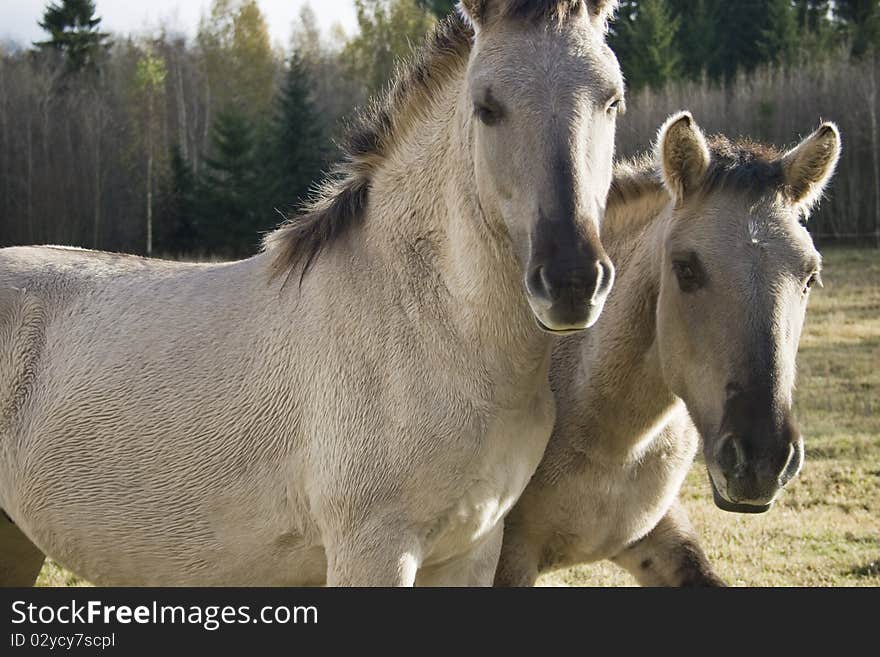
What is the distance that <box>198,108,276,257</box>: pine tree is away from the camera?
1372 inches

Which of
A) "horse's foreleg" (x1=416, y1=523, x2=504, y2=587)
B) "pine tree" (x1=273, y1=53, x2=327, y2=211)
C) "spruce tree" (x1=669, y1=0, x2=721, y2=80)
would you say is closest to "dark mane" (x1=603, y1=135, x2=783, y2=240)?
"horse's foreleg" (x1=416, y1=523, x2=504, y2=587)

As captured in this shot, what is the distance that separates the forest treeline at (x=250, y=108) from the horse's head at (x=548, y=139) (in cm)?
2668

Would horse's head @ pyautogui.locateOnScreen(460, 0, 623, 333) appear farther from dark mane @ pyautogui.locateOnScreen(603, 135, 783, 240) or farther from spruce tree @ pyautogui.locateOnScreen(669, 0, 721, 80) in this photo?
spruce tree @ pyautogui.locateOnScreen(669, 0, 721, 80)

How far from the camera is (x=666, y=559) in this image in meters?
4.16

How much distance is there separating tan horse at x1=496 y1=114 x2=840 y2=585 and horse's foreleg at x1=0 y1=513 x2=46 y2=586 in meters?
2.12

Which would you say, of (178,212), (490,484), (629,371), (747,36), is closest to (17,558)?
(490,484)

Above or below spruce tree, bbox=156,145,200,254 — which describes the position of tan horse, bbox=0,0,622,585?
above

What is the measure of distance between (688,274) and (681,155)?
475 millimetres

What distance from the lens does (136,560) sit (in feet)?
11.4

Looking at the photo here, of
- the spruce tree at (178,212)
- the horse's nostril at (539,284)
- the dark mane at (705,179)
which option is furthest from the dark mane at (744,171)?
the spruce tree at (178,212)

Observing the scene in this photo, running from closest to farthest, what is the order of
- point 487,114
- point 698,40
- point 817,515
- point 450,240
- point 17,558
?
1. point 487,114
2. point 450,240
3. point 17,558
4. point 817,515
5. point 698,40

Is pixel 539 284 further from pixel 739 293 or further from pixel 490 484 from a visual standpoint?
Result: pixel 739 293

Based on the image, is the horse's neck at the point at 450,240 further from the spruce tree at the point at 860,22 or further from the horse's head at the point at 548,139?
the spruce tree at the point at 860,22
